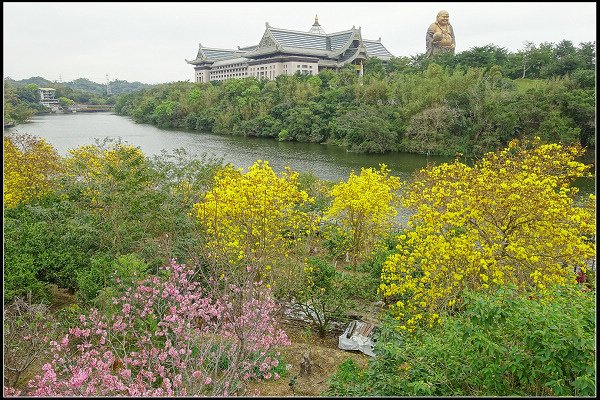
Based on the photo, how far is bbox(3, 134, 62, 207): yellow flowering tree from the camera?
1066 centimetres

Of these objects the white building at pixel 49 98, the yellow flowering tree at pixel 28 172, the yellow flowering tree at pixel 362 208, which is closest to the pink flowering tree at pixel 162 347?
the yellow flowering tree at pixel 362 208

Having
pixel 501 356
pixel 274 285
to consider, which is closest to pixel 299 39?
pixel 274 285

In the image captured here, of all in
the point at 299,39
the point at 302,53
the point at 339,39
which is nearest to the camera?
the point at 302,53

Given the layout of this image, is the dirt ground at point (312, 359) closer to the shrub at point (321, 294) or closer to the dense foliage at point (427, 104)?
the shrub at point (321, 294)

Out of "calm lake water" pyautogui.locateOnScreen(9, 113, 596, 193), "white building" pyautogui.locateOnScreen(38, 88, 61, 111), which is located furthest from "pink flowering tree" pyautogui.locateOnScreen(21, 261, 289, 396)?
"white building" pyautogui.locateOnScreen(38, 88, 61, 111)

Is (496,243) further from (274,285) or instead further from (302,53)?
(302,53)

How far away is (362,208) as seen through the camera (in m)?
9.31

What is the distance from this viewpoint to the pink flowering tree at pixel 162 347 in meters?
4.40

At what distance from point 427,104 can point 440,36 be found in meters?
20.6

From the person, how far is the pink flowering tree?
152 feet

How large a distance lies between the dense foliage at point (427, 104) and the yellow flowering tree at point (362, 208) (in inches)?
691

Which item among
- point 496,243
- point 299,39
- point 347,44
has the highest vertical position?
point 299,39

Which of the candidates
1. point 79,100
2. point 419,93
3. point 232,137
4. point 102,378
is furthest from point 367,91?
point 79,100

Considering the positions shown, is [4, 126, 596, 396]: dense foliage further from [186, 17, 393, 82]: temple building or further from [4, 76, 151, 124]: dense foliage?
[186, 17, 393, 82]: temple building
